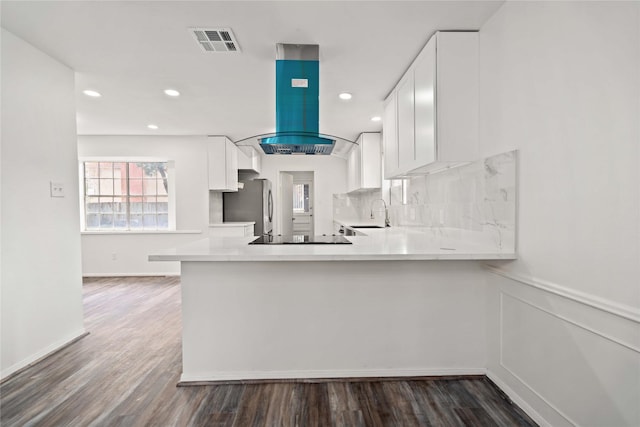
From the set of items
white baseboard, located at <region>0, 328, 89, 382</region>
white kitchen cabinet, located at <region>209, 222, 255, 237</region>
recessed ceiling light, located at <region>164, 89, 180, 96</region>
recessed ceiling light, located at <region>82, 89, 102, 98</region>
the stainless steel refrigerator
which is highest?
recessed ceiling light, located at <region>164, 89, 180, 96</region>

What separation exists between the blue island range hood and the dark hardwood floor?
1.67m

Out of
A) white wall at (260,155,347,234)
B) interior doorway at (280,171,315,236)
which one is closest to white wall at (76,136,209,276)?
white wall at (260,155,347,234)

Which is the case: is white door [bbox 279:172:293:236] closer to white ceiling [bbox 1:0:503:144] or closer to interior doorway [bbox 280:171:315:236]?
interior doorway [bbox 280:171:315:236]

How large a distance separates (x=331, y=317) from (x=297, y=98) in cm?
161

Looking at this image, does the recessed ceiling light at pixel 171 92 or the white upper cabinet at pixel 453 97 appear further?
the recessed ceiling light at pixel 171 92

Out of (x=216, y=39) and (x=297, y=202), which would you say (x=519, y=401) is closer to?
(x=216, y=39)

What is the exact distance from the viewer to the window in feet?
17.7

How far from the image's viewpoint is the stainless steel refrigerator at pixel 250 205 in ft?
19.3

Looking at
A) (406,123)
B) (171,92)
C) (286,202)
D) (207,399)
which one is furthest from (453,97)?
(286,202)

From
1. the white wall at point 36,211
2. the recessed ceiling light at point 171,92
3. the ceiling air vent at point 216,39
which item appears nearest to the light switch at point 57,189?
the white wall at point 36,211

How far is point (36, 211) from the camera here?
247 centimetres

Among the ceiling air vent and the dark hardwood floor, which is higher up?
the ceiling air vent

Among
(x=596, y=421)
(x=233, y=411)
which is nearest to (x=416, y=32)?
(x=596, y=421)

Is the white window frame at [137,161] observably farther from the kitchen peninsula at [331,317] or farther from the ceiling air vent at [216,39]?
the kitchen peninsula at [331,317]
